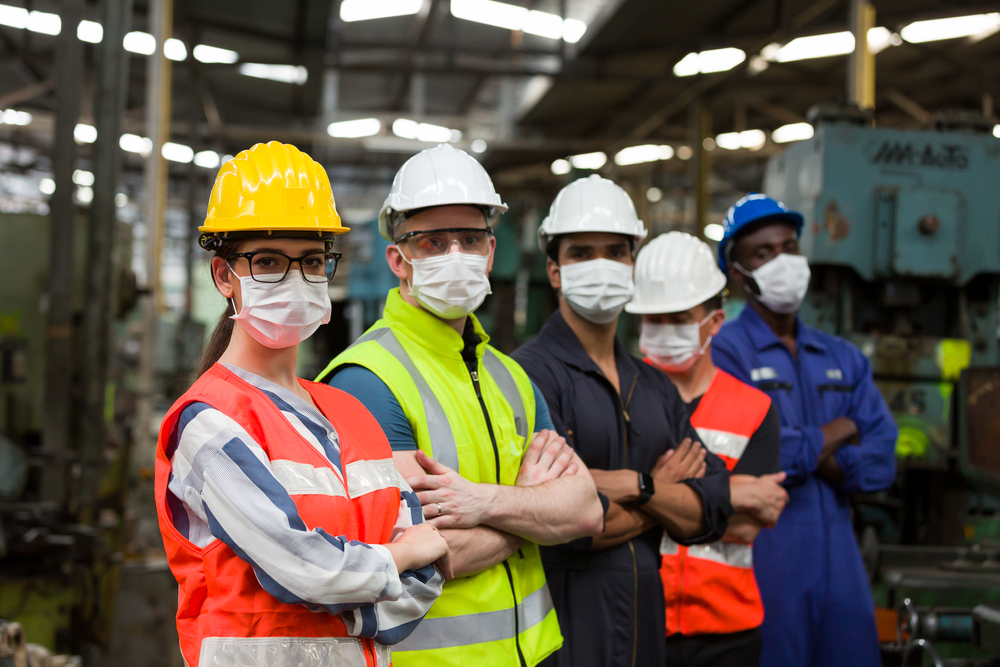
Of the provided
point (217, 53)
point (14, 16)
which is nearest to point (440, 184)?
point (217, 53)

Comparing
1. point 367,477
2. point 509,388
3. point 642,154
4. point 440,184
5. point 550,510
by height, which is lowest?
point 550,510

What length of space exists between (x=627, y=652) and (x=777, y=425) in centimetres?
84

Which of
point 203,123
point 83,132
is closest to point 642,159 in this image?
point 203,123

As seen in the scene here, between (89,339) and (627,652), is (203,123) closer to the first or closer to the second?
(89,339)

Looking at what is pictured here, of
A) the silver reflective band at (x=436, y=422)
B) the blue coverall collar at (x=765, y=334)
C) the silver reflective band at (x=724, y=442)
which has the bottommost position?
the silver reflective band at (x=724, y=442)

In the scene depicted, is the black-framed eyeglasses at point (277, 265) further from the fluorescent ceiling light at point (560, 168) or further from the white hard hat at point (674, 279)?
the fluorescent ceiling light at point (560, 168)

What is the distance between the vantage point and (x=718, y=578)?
215 centimetres

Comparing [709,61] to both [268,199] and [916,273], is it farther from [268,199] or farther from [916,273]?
[268,199]

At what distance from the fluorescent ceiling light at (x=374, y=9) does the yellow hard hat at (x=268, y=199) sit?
8.07 meters

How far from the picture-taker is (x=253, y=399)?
1188 millimetres

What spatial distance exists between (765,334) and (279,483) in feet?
6.69

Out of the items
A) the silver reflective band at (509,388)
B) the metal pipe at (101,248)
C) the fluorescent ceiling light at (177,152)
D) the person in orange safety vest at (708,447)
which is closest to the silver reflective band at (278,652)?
the silver reflective band at (509,388)

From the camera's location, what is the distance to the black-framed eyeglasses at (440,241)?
5.61ft

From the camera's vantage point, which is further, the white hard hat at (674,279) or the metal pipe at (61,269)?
the metal pipe at (61,269)
